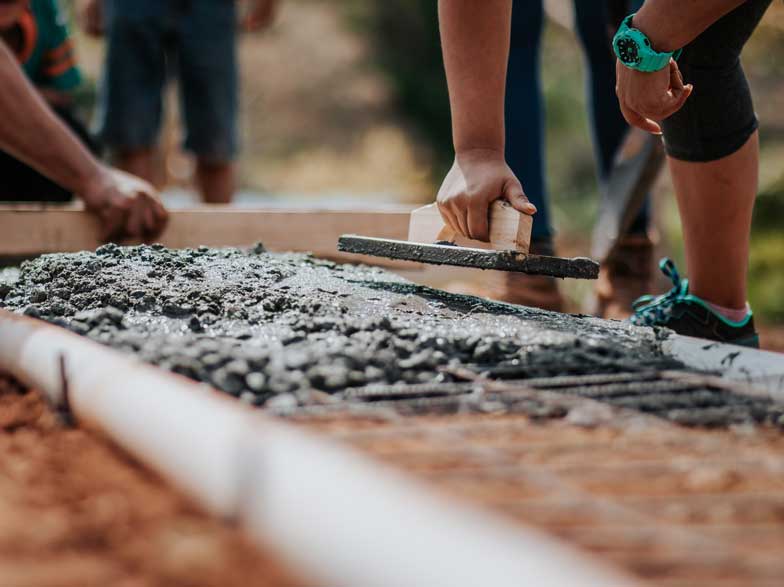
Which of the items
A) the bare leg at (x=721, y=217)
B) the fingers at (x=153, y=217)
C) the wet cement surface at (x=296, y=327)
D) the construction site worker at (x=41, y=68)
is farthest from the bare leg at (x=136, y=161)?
the bare leg at (x=721, y=217)

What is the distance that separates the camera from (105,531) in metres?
0.82

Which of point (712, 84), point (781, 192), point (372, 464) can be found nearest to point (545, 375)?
point (372, 464)

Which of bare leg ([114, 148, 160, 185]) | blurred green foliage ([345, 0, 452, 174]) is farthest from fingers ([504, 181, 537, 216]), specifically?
blurred green foliage ([345, 0, 452, 174])

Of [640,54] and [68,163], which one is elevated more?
[640,54]

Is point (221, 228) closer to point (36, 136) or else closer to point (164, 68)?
point (36, 136)

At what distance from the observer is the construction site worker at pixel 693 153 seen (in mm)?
1839

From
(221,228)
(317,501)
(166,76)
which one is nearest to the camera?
(317,501)

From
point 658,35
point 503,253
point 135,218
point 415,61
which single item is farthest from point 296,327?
point 415,61

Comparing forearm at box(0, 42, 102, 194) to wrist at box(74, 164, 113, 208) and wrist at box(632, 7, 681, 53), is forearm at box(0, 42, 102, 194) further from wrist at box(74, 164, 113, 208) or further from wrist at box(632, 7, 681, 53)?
wrist at box(632, 7, 681, 53)

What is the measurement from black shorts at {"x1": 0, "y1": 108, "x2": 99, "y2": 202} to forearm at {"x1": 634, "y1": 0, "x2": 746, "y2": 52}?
235 cm

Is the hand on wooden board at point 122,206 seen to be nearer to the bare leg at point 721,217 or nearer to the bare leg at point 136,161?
the bare leg at point 136,161

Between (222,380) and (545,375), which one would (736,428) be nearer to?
(545,375)

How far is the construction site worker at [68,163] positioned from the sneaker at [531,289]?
3.55ft

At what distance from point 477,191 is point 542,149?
1155 mm
